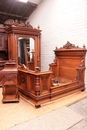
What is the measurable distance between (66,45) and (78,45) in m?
0.36

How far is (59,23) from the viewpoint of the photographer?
13.3ft

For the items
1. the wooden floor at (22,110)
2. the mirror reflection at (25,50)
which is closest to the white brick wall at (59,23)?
the mirror reflection at (25,50)

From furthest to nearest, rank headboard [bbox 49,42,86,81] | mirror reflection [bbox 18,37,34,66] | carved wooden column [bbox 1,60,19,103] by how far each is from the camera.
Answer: mirror reflection [bbox 18,37,34,66], headboard [bbox 49,42,86,81], carved wooden column [bbox 1,60,19,103]

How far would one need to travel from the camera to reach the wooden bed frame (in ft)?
8.05

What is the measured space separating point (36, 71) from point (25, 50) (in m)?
2.05

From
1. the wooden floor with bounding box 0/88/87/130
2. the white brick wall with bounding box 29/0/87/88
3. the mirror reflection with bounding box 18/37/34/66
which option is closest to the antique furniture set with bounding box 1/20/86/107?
the mirror reflection with bounding box 18/37/34/66

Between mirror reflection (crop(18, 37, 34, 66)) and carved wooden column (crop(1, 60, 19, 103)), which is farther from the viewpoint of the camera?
mirror reflection (crop(18, 37, 34, 66))

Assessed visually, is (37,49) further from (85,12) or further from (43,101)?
(43,101)

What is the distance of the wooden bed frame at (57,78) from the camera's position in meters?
2.46

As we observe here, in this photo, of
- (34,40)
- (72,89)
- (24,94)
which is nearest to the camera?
(24,94)

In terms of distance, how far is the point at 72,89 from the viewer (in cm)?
307

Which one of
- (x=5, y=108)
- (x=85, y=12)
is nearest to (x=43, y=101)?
(x=5, y=108)

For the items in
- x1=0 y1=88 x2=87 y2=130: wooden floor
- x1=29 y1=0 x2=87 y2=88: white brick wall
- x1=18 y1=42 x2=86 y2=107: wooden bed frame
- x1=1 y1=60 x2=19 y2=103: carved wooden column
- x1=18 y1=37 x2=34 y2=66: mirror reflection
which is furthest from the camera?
x1=18 y1=37 x2=34 y2=66: mirror reflection

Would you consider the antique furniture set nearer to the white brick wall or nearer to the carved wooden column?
the carved wooden column
